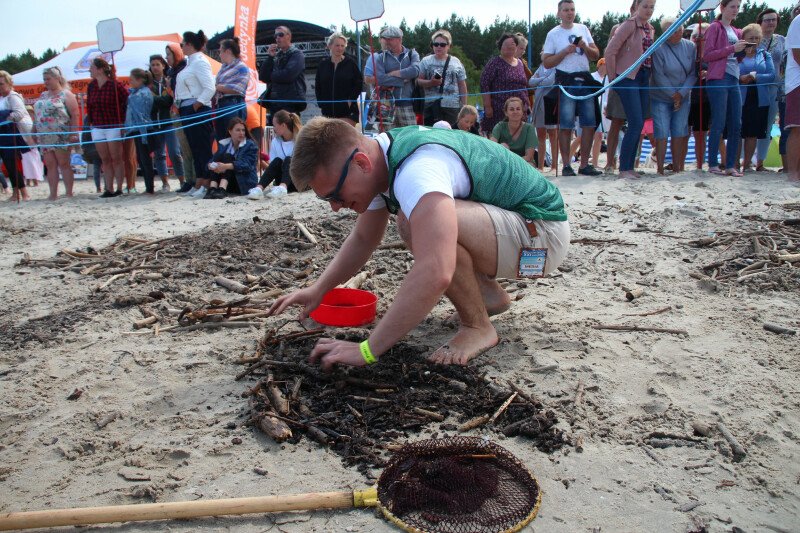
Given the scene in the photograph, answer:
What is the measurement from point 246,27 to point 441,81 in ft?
13.4

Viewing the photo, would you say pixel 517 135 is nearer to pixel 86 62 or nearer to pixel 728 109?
pixel 728 109

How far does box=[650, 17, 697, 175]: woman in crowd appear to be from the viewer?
24.4 ft

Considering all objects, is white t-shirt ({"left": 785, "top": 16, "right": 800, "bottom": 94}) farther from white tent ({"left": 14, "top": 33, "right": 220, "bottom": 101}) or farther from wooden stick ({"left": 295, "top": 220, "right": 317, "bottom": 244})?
white tent ({"left": 14, "top": 33, "right": 220, "bottom": 101})

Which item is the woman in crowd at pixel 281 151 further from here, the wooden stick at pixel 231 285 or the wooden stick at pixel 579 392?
the wooden stick at pixel 579 392

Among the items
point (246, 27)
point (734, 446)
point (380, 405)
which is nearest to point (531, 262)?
point (380, 405)

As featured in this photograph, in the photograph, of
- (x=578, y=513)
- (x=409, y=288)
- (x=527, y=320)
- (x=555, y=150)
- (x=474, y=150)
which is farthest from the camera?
(x=555, y=150)

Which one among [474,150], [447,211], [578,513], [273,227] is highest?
[474,150]

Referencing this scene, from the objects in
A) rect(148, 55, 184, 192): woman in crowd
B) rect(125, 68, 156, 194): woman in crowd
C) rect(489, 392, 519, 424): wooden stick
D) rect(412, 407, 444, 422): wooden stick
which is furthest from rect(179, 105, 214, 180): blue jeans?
rect(489, 392, 519, 424): wooden stick

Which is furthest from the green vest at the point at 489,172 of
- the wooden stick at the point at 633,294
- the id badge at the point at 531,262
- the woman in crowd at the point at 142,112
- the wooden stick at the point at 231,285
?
the woman in crowd at the point at 142,112

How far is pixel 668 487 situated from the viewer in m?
2.17

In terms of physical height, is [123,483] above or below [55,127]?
below

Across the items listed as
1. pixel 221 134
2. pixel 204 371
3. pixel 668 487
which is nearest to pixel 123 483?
pixel 204 371

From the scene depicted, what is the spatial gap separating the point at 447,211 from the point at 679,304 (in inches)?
82.6

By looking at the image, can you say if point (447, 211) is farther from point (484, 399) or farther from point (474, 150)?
point (484, 399)
